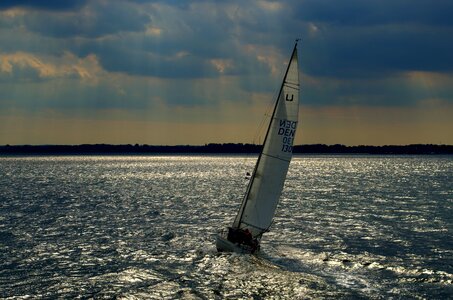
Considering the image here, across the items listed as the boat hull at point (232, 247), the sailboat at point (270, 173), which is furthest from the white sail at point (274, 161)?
the boat hull at point (232, 247)

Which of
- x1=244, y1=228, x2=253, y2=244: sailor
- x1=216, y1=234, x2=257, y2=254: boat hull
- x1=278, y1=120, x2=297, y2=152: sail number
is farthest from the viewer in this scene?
x1=216, y1=234, x2=257, y2=254: boat hull

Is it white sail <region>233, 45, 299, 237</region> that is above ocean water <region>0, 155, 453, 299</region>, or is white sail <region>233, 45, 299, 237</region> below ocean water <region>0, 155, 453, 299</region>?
above

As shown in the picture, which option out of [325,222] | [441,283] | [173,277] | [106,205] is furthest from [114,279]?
[106,205]

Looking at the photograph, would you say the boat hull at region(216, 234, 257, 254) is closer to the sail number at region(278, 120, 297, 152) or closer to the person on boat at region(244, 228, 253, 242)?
the person on boat at region(244, 228, 253, 242)

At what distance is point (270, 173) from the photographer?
3741 cm

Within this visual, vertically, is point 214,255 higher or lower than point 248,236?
lower

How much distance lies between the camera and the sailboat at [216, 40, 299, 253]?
35188 millimetres

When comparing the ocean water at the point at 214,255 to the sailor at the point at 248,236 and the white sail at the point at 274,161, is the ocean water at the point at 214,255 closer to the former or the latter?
the sailor at the point at 248,236

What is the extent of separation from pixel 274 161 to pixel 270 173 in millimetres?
886

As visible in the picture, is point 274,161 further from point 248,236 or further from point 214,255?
point 214,255

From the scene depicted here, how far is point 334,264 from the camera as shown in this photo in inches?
1505

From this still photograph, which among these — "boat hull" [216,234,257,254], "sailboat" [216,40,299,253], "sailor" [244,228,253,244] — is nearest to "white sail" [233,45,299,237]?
"sailboat" [216,40,299,253]

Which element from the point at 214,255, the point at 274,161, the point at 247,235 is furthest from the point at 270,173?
the point at 214,255

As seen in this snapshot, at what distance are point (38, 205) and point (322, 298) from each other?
183 feet
